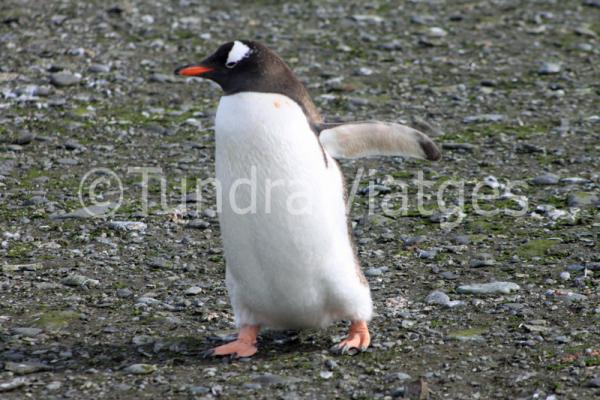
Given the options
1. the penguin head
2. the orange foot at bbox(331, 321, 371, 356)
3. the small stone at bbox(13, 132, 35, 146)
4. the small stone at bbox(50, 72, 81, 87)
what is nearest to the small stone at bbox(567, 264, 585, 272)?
the orange foot at bbox(331, 321, 371, 356)

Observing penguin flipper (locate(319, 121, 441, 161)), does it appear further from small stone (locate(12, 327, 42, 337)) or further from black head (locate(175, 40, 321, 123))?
small stone (locate(12, 327, 42, 337))

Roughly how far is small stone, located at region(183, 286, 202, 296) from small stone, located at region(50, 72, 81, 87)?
3.93 metres

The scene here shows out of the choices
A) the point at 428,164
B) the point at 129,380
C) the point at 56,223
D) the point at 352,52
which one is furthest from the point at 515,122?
the point at 129,380

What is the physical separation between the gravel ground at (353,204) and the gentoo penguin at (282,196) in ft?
0.66

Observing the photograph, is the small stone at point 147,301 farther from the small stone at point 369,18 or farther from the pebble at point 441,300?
the small stone at point 369,18

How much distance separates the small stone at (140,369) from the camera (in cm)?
435

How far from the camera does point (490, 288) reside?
5348 mm

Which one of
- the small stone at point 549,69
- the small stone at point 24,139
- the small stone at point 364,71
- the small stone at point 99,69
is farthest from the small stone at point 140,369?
the small stone at point 549,69

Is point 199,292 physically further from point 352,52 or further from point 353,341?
point 352,52

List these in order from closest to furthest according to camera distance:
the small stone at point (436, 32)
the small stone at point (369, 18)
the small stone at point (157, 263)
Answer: the small stone at point (157, 263)
the small stone at point (436, 32)
the small stone at point (369, 18)

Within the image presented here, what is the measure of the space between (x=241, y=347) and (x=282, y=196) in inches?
25.8

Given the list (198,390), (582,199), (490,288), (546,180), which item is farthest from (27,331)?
(546,180)

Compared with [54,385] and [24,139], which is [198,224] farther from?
[54,385]

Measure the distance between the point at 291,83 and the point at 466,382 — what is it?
1.38 m
